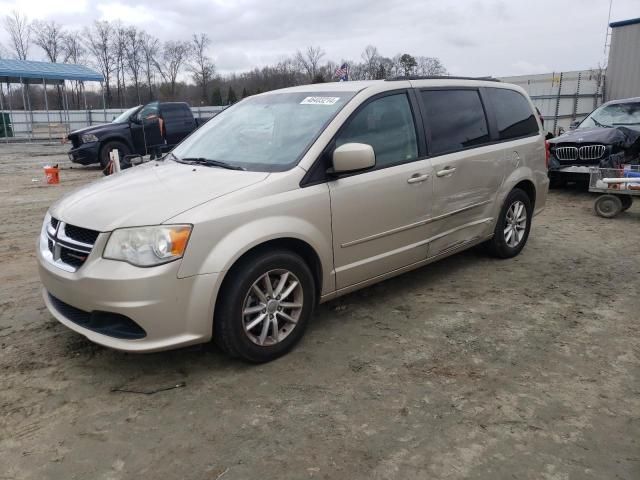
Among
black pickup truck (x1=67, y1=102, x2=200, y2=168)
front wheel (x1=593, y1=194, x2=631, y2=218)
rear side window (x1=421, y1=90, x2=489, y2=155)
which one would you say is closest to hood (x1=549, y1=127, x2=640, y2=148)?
front wheel (x1=593, y1=194, x2=631, y2=218)

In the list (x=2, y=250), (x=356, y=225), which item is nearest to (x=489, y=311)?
(x=356, y=225)

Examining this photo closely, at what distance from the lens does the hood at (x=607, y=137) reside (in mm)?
9125

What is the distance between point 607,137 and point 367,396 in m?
8.17

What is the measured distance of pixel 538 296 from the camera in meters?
4.59

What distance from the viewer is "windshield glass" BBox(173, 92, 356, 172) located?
368cm

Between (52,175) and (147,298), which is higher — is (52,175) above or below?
below

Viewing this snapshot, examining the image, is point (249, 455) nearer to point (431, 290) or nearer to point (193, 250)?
point (193, 250)

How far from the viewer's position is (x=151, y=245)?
2941 millimetres

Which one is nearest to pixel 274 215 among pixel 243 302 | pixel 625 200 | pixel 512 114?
pixel 243 302

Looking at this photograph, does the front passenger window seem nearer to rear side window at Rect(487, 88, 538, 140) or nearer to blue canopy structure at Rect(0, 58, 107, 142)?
rear side window at Rect(487, 88, 538, 140)

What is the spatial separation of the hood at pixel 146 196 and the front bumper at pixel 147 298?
0.68ft

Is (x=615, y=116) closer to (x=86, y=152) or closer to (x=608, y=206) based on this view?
(x=608, y=206)

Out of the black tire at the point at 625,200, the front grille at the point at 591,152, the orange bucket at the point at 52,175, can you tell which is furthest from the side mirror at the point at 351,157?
the orange bucket at the point at 52,175

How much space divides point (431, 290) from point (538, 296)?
919mm
